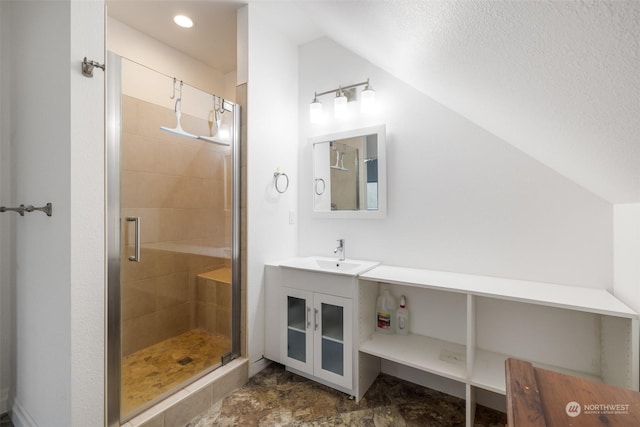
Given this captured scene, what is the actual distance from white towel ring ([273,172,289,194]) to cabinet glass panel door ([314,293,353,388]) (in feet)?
2.98

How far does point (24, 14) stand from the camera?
4.98ft

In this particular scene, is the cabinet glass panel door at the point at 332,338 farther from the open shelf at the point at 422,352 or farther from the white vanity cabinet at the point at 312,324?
the open shelf at the point at 422,352

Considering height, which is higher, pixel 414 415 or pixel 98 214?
pixel 98 214

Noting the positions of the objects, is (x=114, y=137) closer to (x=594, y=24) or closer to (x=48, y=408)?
(x=48, y=408)

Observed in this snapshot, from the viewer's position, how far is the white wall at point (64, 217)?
47.4 inches

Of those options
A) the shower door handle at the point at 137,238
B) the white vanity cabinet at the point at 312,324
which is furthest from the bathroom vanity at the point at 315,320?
the shower door handle at the point at 137,238

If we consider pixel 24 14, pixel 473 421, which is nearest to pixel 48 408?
pixel 24 14

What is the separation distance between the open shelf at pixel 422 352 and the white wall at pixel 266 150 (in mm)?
862

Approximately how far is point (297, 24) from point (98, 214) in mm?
1967

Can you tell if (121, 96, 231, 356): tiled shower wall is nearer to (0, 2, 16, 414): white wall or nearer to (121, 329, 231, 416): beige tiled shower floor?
(121, 329, 231, 416): beige tiled shower floor

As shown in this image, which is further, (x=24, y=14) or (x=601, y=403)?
(x=24, y=14)

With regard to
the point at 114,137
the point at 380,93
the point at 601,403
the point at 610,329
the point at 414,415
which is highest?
the point at 380,93

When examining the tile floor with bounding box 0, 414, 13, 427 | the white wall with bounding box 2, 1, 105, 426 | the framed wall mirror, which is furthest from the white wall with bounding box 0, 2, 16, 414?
the framed wall mirror

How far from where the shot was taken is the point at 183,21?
7.18 ft
